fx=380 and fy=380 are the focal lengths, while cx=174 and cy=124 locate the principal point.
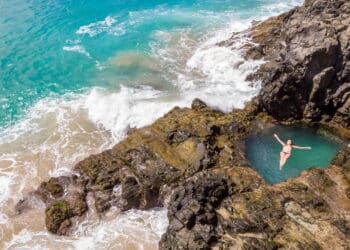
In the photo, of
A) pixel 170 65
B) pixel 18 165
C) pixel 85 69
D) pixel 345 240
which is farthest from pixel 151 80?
pixel 345 240

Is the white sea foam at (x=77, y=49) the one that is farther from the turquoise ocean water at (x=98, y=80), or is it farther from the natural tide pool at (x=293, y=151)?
the natural tide pool at (x=293, y=151)

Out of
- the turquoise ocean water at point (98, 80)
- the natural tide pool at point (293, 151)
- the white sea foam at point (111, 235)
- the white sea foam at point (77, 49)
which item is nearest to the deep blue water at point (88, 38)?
the white sea foam at point (77, 49)

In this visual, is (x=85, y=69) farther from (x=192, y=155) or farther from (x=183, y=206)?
(x=183, y=206)

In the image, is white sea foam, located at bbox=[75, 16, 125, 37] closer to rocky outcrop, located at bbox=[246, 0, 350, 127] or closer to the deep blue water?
the deep blue water

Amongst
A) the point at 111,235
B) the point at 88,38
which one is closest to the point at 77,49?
the point at 88,38

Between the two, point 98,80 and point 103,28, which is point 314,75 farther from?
point 103,28

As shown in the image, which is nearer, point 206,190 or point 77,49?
point 206,190
